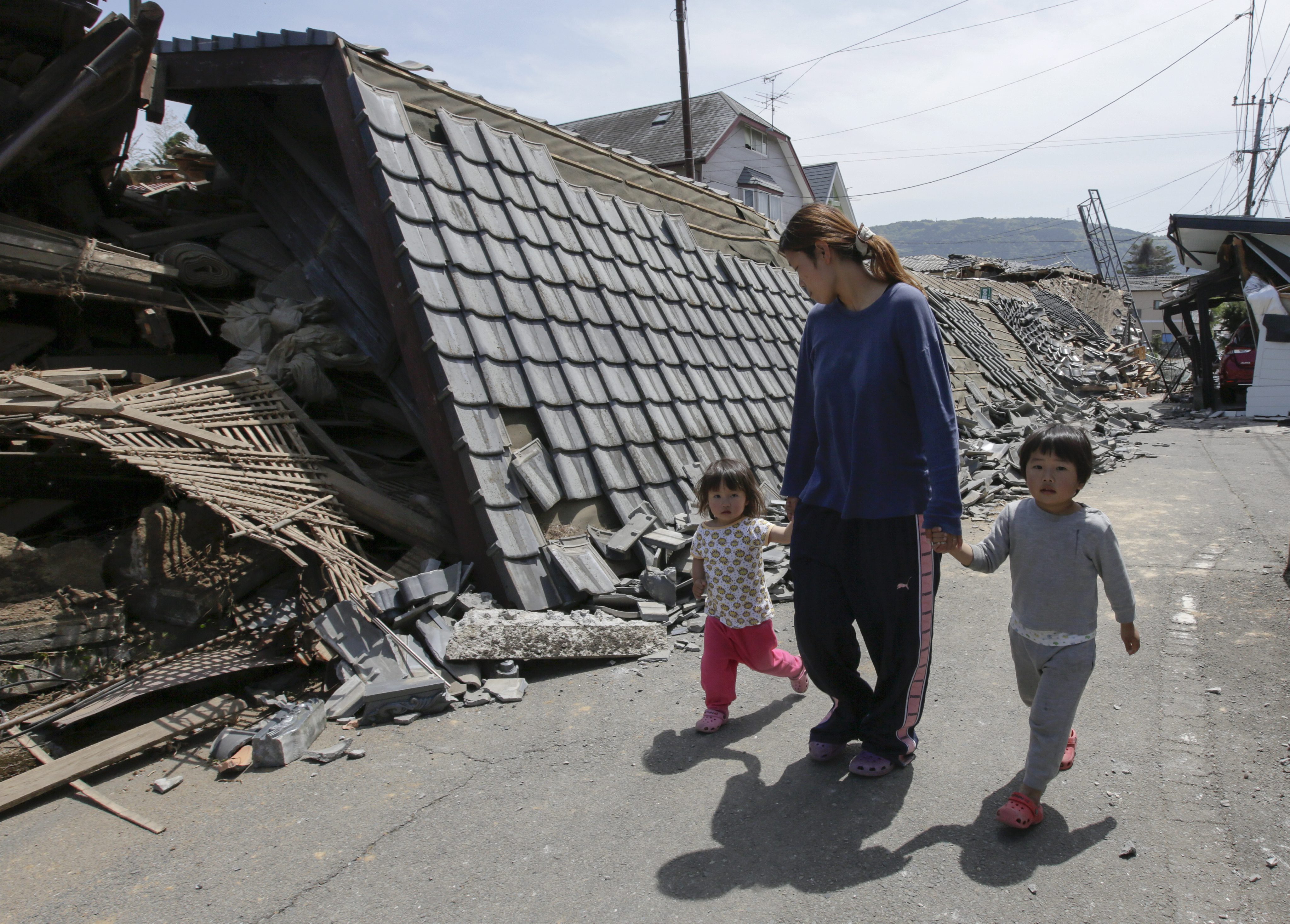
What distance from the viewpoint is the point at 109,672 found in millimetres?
3879

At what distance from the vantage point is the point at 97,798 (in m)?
3.19

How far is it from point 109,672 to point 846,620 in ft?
11.4

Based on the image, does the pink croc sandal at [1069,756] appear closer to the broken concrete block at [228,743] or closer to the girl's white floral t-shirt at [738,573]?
the girl's white floral t-shirt at [738,573]

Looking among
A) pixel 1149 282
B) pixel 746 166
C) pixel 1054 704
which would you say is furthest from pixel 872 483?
pixel 1149 282

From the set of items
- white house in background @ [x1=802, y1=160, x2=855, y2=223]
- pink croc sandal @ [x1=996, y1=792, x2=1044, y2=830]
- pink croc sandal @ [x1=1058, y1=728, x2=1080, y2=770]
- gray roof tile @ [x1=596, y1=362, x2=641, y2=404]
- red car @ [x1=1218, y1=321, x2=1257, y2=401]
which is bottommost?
red car @ [x1=1218, y1=321, x2=1257, y2=401]

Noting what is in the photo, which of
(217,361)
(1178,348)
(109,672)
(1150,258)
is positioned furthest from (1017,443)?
(1150,258)

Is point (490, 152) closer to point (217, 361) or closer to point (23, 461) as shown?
point (217, 361)

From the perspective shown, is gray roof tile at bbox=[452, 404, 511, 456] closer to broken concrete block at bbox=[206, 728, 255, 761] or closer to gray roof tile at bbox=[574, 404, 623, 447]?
gray roof tile at bbox=[574, 404, 623, 447]

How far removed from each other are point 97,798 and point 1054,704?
3.60 m

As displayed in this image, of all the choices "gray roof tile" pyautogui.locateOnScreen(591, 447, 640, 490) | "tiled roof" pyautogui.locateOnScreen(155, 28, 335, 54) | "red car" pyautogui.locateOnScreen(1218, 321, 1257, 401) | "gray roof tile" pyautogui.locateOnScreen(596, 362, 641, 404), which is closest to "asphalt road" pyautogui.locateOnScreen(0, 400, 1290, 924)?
"gray roof tile" pyautogui.locateOnScreen(591, 447, 640, 490)

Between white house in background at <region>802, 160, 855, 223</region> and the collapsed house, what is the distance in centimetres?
3629

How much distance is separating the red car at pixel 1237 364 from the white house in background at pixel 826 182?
80.7ft

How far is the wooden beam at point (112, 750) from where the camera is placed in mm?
3176

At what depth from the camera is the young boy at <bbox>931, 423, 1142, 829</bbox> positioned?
262cm
